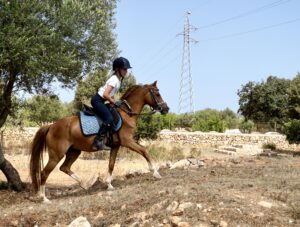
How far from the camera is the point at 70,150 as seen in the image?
40.1 feet

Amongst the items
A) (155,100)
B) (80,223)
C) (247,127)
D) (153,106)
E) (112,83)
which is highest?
(247,127)

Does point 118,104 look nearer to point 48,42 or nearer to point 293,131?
point 48,42

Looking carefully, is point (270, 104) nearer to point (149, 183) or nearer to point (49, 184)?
point (49, 184)

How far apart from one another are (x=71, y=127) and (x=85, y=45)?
3741 millimetres

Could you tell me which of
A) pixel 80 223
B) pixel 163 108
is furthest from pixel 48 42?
pixel 80 223

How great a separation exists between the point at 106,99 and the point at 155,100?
1.36 metres

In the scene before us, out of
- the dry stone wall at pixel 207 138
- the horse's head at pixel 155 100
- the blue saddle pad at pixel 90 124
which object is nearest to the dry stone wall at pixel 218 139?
the dry stone wall at pixel 207 138

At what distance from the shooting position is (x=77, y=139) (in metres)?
11.3

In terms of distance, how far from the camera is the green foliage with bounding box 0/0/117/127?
12148 millimetres

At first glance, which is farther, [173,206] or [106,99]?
[106,99]

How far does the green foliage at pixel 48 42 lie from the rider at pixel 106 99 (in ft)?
7.45

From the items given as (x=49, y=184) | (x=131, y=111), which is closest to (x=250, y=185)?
(x=131, y=111)

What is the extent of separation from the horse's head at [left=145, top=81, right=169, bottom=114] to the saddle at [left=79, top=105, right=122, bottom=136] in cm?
98

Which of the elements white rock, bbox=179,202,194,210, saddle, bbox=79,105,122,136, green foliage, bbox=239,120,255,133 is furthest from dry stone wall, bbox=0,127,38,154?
green foliage, bbox=239,120,255,133
